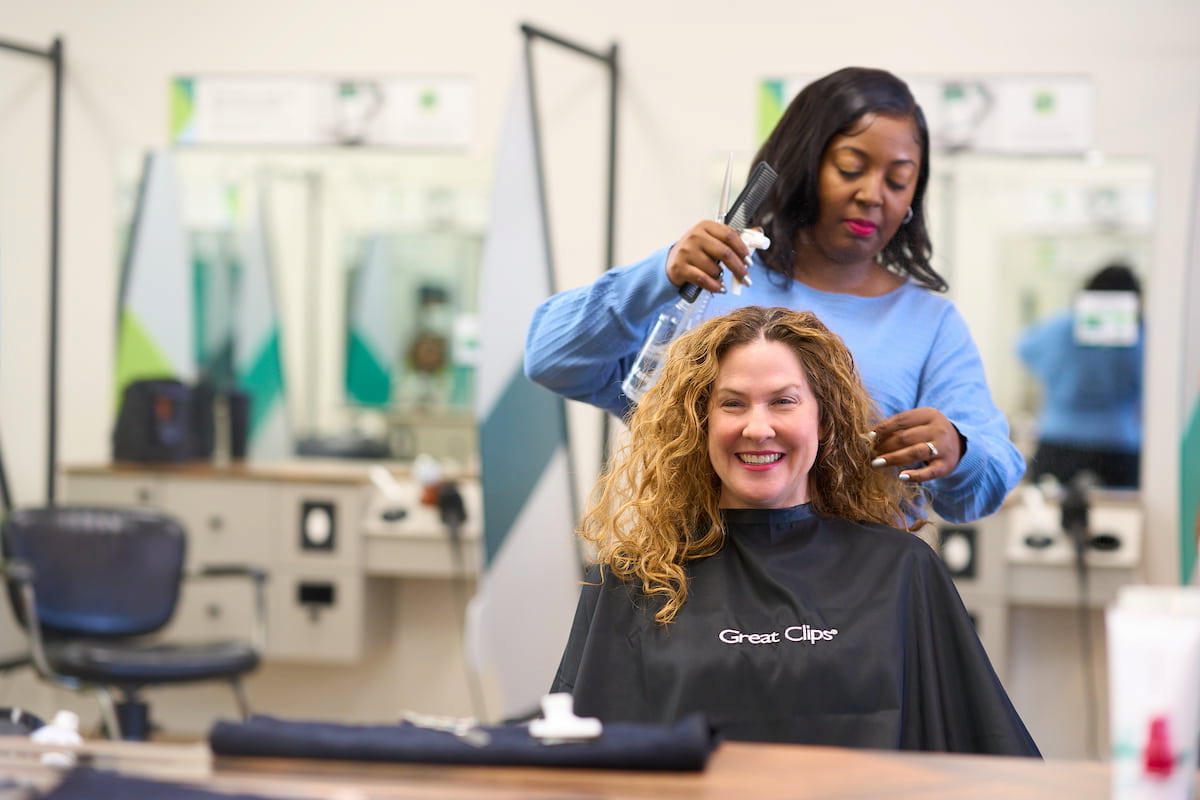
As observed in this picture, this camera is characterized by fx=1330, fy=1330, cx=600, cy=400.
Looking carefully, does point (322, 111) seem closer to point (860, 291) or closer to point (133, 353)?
point (133, 353)

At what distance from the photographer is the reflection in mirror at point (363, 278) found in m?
4.75

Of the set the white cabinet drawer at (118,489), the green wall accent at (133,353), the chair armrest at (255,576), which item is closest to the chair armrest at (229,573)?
the chair armrest at (255,576)

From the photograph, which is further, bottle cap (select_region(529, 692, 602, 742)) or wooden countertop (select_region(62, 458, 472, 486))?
wooden countertop (select_region(62, 458, 472, 486))

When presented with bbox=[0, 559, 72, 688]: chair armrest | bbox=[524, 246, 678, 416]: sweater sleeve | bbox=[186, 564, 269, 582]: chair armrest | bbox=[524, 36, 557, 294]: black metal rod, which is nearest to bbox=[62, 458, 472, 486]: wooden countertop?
bbox=[186, 564, 269, 582]: chair armrest

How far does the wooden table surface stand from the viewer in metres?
1.09

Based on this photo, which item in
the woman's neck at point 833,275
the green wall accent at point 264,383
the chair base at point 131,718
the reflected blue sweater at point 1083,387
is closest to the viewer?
the woman's neck at point 833,275

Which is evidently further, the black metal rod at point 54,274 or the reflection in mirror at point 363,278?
the reflection in mirror at point 363,278

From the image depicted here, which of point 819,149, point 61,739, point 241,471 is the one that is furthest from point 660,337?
point 241,471

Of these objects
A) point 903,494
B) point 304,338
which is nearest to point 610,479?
point 903,494

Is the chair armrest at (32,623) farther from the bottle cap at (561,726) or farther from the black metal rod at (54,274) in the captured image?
the bottle cap at (561,726)

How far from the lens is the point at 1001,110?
4.00m

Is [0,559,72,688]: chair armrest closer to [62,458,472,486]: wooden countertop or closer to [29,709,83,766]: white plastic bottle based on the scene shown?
[62,458,472,486]: wooden countertop

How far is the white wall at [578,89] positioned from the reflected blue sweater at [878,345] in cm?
223

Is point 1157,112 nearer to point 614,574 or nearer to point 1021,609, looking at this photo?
point 1021,609
